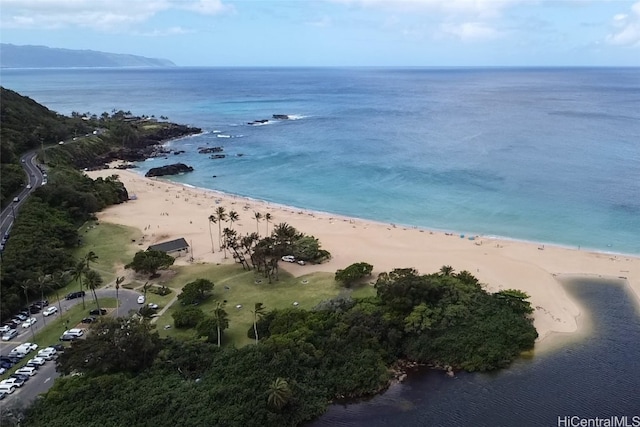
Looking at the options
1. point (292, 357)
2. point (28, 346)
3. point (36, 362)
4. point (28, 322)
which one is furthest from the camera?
point (28, 322)

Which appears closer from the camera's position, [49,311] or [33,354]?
[33,354]

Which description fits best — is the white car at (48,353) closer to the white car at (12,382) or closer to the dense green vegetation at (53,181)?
the white car at (12,382)

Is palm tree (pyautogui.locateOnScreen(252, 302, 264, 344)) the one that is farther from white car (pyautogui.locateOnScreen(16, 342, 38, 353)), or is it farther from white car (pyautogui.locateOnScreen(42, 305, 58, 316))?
white car (pyautogui.locateOnScreen(42, 305, 58, 316))

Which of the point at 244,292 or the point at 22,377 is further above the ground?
the point at 244,292

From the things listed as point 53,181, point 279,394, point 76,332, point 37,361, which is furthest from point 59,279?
point 279,394

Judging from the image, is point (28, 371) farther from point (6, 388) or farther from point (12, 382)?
point (6, 388)

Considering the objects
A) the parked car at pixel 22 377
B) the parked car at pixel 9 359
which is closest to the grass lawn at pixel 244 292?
the parked car at pixel 22 377
